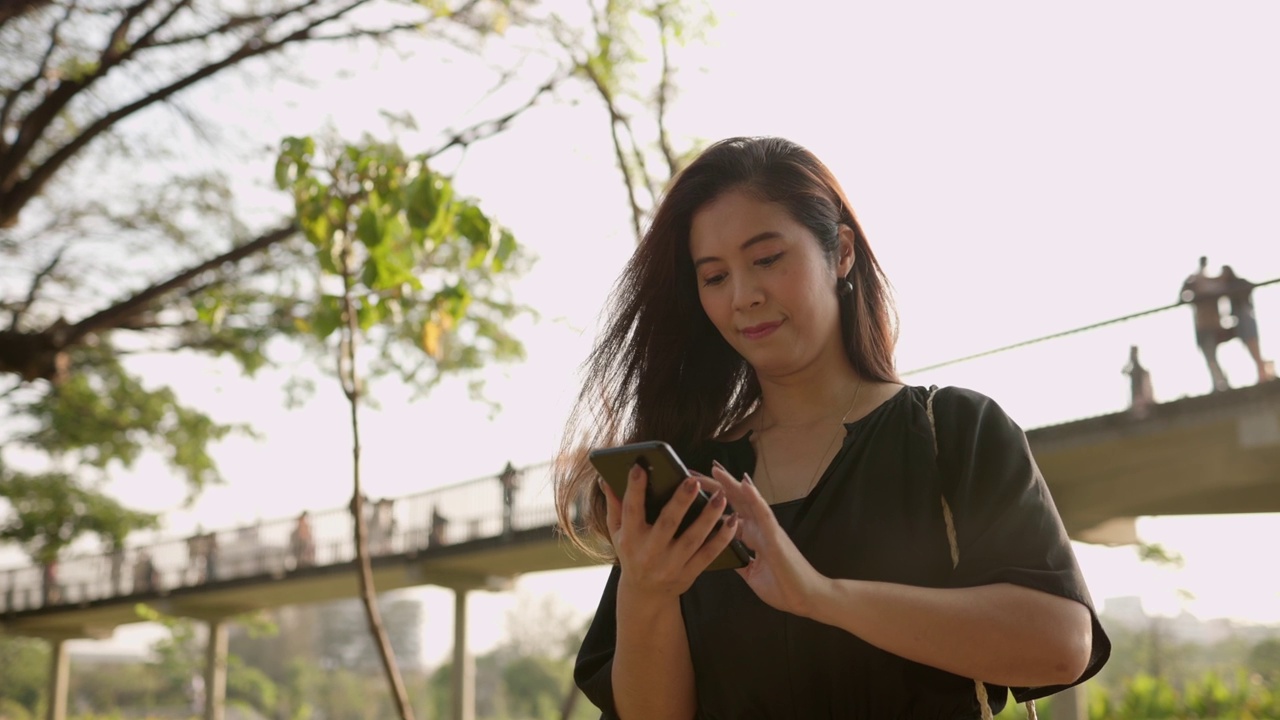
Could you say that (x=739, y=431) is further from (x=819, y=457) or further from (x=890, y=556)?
(x=890, y=556)

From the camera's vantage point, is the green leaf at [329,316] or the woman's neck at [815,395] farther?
the green leaf at [329,316]

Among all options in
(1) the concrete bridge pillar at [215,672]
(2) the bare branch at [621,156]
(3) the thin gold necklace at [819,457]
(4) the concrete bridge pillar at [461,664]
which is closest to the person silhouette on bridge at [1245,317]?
(2) the bare branch at [621,156]

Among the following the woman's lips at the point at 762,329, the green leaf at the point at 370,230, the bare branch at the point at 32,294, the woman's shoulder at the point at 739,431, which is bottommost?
the woman's shoulder at the point at 739,431

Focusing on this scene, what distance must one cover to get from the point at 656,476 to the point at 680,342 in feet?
2.41

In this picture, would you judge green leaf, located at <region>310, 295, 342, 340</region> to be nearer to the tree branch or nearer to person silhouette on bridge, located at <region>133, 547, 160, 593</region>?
the tree branch

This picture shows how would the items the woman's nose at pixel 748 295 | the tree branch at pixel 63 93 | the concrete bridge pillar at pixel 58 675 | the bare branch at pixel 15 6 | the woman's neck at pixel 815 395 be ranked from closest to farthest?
the woman's nose at pixel 748 295 → the woman's neck at pixel 815 395 → the bare branch at pixel 15 6 → the tree branch at pixel 63 93 → the concrete bridge pillar at pixel 58 675

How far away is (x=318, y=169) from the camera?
4363 mm

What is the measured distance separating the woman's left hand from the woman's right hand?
0.02m

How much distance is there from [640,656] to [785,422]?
52 cm

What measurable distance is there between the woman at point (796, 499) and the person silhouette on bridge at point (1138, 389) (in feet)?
38.1

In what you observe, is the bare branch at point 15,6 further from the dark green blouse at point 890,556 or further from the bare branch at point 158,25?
the dark green blouse at point 890,556

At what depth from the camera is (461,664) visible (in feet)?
85.4

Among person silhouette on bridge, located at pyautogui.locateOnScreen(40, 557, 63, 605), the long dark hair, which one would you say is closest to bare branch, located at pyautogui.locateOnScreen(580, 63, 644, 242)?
the long dark hair

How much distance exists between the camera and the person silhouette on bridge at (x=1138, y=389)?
42.2 ft
